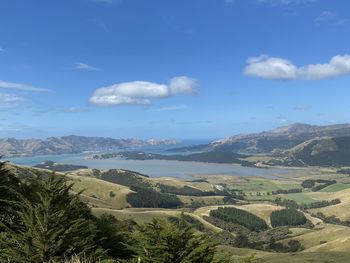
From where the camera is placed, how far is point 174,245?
17.8 metres

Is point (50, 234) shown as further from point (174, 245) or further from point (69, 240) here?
point (174, 245)

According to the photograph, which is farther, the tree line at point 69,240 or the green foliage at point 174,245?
the green foliage at point 174,245

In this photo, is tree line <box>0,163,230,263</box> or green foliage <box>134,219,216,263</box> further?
green foliage <box>134,219,216,263</box>

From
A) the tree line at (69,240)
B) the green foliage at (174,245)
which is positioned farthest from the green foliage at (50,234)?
the green foliage at (174,245)

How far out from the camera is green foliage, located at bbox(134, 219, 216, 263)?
1736 centimetres

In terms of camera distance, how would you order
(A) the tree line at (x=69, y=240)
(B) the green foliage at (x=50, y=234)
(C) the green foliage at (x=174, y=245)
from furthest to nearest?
1. (C) the green foliage at (x=174, y=245)
2. (A) the tree line at (x=69, y=240)
3. (B) the green foliage at (x=50, y=234)

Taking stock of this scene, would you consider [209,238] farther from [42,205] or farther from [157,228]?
[42,205]

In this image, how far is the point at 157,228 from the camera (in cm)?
1859

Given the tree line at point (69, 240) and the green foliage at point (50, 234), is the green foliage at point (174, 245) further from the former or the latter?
the green foliage at point (50, 234)

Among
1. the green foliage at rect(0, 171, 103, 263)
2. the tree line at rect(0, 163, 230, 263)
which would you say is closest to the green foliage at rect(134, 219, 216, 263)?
the tree line at rect(0, 163, 230, 263)

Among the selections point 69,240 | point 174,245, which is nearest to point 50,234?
point 69,240

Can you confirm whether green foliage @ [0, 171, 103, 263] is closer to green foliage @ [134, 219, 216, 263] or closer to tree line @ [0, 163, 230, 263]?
tree line @ [0, 163, 230, 263]

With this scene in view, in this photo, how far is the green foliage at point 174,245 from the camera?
17.4 meters

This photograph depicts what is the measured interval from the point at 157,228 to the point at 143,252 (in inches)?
44.7
